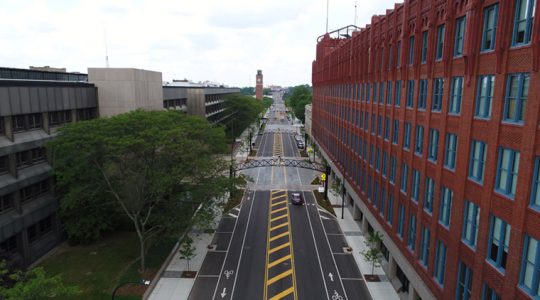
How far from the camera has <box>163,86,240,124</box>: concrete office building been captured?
6769cm

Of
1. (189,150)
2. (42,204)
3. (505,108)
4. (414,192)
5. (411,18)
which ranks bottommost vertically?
(42,204)

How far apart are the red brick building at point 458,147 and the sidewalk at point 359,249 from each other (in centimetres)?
108

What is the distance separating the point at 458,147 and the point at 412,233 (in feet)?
31.3

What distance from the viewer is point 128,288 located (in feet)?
99.2

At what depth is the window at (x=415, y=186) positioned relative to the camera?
27.7m

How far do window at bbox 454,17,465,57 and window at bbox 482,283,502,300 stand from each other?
500 inches

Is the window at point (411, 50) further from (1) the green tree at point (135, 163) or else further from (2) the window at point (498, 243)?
(1) the green tree at point (135, 163)

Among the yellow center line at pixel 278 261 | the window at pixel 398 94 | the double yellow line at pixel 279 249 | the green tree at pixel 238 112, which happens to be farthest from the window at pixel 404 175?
the green tree at pixel 238 112

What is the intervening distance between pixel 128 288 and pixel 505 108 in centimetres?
2896

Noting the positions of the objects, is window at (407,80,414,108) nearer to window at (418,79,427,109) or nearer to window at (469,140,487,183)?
window at (418,79,427,109)

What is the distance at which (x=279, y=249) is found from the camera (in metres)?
38.8

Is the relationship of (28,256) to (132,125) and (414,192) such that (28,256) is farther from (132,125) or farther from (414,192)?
(414,192)

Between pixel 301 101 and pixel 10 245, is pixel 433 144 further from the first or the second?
pixel 301 101

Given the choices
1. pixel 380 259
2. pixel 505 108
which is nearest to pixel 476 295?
pixel 505 108
